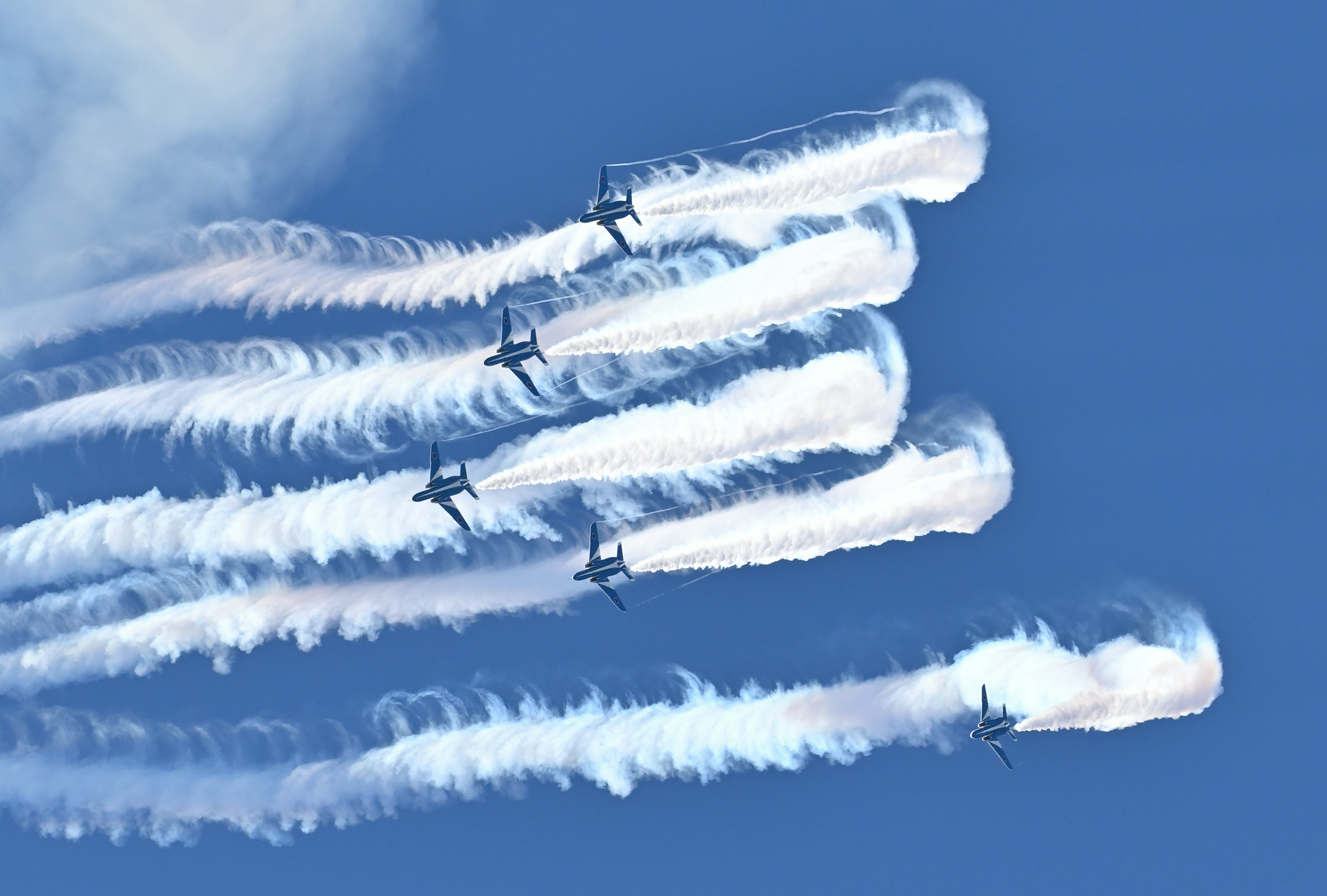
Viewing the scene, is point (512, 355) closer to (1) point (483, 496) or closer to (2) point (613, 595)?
(1) point (483, 496)

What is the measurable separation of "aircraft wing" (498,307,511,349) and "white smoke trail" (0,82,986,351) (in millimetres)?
1160

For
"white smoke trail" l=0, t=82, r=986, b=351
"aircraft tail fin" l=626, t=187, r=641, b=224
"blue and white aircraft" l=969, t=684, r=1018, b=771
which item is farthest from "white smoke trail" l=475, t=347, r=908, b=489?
"blue and white aircraft" l=969, t=684, r=1018, b=771

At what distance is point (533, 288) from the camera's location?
44438 mm

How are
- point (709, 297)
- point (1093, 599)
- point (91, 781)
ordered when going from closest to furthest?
point (709, 297), point (1093, 599), point (91, 781)

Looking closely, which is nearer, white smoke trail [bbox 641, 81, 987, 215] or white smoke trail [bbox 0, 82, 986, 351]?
white smoke trail [bbox 641, 81, 987, 215]

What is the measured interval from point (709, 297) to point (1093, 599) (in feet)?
69.2

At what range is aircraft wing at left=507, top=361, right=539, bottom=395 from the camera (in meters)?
44.3

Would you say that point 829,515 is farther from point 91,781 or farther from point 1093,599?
point 91,781

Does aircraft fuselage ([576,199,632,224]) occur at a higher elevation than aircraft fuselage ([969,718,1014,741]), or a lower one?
higher

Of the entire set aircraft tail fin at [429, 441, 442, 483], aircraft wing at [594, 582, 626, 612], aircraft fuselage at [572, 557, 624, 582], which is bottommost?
aircraft wing at [594, 582, 626, 612]

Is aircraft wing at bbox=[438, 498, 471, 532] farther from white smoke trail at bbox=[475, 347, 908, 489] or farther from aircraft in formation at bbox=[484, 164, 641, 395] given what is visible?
aircraft in formation at bbox=[484, 164, 641, 395]

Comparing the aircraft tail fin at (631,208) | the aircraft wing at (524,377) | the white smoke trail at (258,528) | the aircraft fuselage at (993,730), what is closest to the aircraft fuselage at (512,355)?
the aircraft wing at (524,377)

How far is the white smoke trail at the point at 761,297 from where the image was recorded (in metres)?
41.9

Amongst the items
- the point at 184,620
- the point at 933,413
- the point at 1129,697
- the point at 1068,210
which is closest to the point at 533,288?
the point at 933,413
